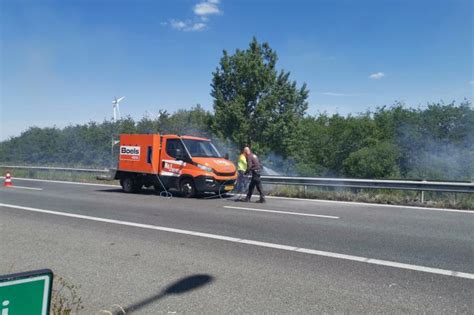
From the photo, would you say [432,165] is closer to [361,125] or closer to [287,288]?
[361,125]

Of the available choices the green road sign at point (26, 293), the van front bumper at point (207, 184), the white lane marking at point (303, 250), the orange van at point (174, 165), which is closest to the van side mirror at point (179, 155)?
the orange van at point (174, 165)

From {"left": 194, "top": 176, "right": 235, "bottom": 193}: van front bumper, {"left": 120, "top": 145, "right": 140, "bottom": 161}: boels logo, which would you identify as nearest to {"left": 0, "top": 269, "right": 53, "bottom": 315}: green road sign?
{"left": 194, "top": 176, "right": 235, "bottom": 193}: van front bumper

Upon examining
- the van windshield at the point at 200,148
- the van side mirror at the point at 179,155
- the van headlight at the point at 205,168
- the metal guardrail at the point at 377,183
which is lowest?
the metal guardrail at the point at 377,183

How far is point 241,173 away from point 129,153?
4.37 m

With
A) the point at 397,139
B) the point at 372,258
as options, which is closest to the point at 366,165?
the point at 397,139

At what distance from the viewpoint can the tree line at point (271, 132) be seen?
36.1m

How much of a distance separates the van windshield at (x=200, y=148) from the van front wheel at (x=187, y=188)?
35.9 inches

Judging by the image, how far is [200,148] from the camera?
14.7 metres

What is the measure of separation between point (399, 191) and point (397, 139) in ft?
91.5

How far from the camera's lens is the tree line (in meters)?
36.1

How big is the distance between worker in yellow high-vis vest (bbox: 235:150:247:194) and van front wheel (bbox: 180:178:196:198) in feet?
6.02

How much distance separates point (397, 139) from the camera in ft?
129

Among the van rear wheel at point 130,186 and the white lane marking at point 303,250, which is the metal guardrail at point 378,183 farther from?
the white lane marking at point 303,250

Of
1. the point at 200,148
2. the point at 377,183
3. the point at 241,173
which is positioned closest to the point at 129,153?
the point at 200,148
